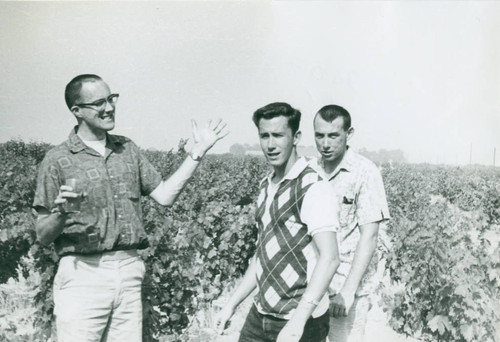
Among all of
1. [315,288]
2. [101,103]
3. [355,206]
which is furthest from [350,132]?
[101,103]

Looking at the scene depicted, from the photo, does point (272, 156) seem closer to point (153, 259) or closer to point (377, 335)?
point (153, 259)

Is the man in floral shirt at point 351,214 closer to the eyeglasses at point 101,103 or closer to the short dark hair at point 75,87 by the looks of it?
the eyeglasses at point 101,103

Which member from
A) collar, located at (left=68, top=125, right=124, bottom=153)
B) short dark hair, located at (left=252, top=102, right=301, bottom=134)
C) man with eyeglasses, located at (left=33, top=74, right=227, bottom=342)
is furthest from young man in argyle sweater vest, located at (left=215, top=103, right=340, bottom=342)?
collar, located at (left=68, top=125, right=124, bottom=153)

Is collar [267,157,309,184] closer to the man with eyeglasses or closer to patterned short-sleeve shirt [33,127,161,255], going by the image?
the man with eyeglasses

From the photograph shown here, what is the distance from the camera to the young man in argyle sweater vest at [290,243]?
191 cm

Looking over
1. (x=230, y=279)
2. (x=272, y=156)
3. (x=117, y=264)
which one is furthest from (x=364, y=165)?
(x=230, y=279)

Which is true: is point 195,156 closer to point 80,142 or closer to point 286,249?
point 80,142

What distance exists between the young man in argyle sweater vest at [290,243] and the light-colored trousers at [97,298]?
0.67 meters

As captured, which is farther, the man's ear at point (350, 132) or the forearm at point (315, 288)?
the man's ear at point (350, 132)

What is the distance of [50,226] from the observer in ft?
7.35

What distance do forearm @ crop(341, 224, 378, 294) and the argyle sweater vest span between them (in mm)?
563

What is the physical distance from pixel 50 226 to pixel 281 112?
1.19 metres

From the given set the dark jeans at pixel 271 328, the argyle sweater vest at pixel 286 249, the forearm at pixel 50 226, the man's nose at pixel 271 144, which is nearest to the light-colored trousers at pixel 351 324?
the dark jeans at pixel 271 328

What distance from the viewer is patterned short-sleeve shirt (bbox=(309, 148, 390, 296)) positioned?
2666 mm
